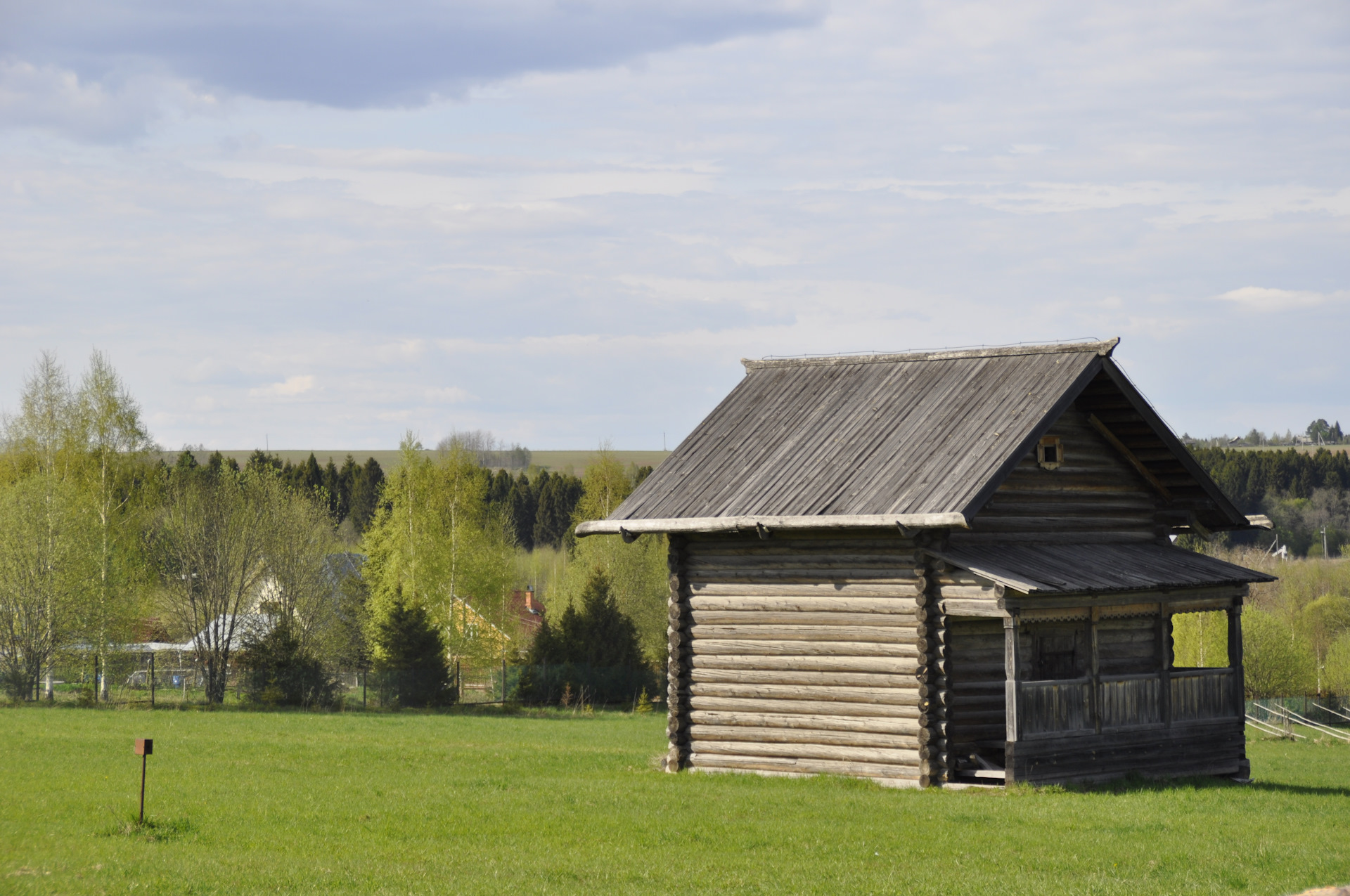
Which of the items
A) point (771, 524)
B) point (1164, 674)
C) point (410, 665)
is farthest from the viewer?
point (410, 665)

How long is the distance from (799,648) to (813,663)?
33 cm

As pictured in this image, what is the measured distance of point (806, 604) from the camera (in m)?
22.0

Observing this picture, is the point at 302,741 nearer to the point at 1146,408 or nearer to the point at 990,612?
the point at 990,612

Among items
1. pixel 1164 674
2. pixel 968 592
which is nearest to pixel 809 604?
pixel 968 592

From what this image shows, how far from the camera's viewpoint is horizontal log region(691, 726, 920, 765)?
2103cm

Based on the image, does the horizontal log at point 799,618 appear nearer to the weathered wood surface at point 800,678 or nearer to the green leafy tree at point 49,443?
the weathered wood surface at point 800,678

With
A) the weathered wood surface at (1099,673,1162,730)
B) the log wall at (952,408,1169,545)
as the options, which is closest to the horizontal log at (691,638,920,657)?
Result: the log wall at (952,408,1169,545)

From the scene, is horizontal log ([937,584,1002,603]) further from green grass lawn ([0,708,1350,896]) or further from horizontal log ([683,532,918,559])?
green grass lawn ([0,708,1350,896])

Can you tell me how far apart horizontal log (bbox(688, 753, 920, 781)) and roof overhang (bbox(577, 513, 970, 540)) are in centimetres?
372

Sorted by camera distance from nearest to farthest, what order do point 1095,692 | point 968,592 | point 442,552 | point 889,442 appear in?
point 968,592, point 1095,692, point 889,442, point 442,552

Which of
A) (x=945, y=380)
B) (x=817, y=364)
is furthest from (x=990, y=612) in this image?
(x=817, y=364)

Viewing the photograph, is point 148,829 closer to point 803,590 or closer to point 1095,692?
point 803,590

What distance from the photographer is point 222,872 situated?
13.4 m

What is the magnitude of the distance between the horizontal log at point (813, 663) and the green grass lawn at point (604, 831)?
1.80 meters
